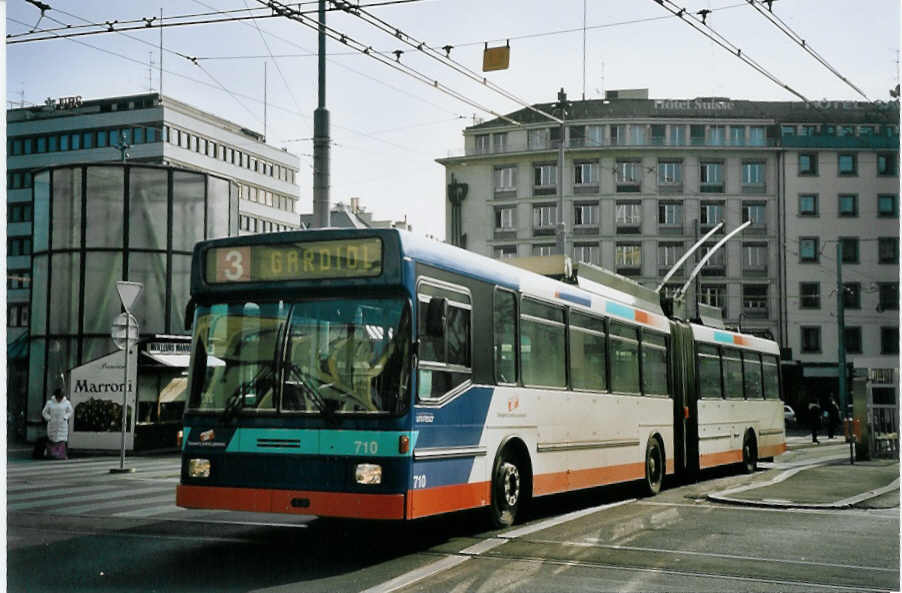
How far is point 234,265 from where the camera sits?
413 inches

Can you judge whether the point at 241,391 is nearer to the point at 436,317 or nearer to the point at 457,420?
the point at 436,317

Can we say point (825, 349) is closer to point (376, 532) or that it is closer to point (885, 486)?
point (885, 486)

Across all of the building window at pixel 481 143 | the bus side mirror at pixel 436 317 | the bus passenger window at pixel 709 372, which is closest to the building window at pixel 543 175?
the building window at pixel 481 143

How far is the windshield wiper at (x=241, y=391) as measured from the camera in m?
9.92

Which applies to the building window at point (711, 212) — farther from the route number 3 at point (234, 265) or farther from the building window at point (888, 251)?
the route number 3 at point (234, 265)

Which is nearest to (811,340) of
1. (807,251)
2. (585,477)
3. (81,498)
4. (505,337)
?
(807,251)

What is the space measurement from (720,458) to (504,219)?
5938cm

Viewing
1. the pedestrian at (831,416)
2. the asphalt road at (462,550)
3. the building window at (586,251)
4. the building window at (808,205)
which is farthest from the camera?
the building window at (586,251)

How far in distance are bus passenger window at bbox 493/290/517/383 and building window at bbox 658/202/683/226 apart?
65.0 metres

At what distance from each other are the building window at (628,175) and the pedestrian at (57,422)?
2194 inches

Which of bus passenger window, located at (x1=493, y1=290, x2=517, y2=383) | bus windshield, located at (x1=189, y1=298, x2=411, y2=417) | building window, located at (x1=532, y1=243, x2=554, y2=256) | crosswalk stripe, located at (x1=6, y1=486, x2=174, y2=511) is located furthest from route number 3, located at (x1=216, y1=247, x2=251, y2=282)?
building window, located at (x1=532, y1=243, x2=554, y2=256)

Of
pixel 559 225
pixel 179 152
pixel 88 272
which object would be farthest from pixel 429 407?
pixel 179 152

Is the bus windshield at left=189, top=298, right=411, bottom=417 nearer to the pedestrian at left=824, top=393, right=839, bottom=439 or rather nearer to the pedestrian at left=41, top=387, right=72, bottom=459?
the pedestrian at left=41, top=387, right=72, bottom=459

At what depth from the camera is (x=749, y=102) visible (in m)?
74.2
